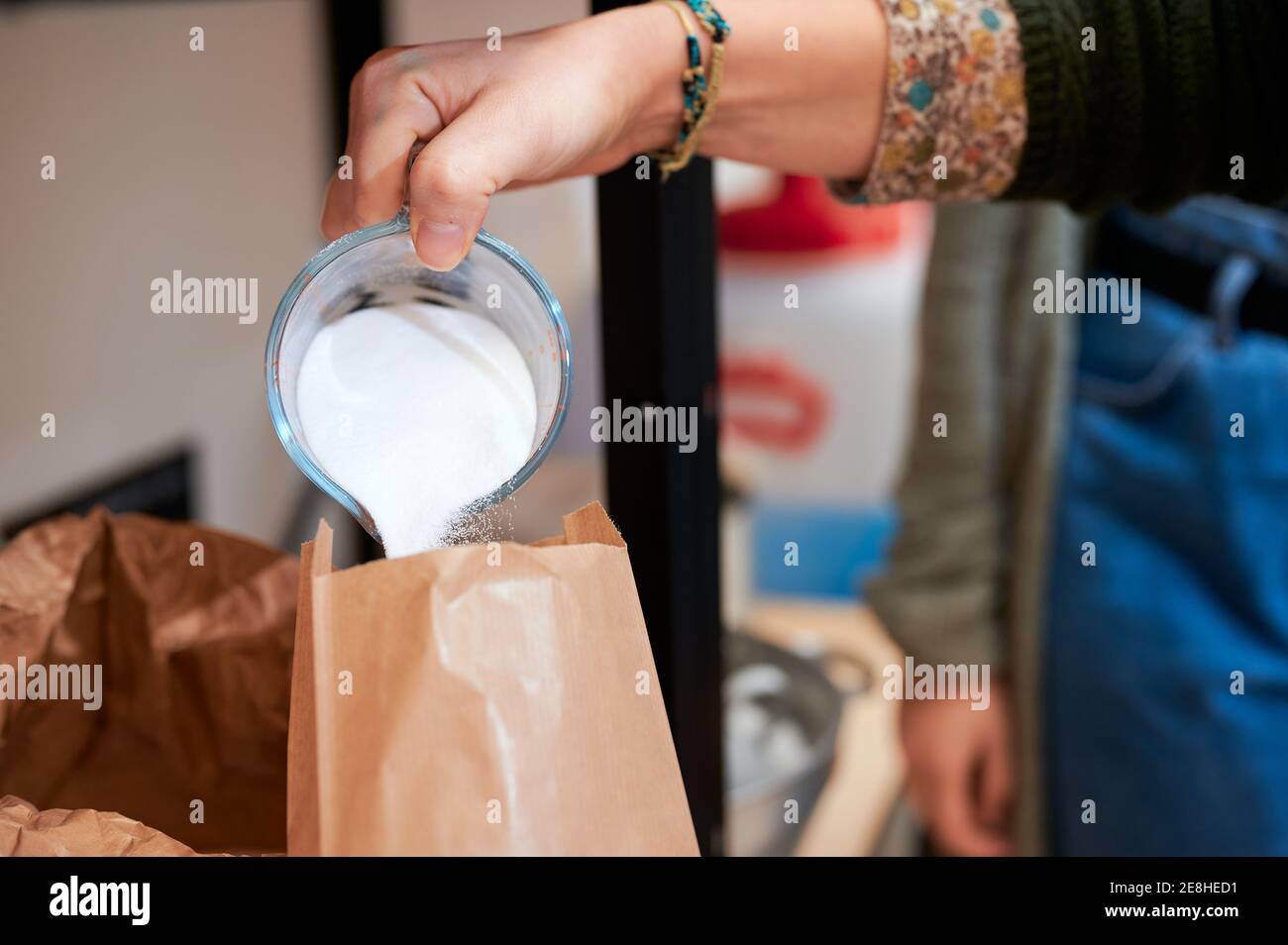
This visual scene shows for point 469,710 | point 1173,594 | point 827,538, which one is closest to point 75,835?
point 469,710

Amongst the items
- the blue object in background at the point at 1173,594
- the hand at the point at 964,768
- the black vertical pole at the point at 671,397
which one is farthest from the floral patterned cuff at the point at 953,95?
the hand at the point at 964,768

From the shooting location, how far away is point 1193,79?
0.62m

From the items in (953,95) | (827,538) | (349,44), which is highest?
(349,44)

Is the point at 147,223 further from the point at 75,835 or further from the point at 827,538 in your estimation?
the point at 827,538

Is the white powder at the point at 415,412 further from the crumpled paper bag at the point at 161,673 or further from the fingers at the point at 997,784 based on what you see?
the fingers at the point at 997,784

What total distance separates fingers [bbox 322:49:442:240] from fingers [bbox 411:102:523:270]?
2 cm

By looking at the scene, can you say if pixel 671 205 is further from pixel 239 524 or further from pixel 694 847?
pixel 239 524

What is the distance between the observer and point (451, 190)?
17.7 inches

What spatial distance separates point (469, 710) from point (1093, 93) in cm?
46

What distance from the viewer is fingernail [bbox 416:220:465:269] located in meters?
0.45

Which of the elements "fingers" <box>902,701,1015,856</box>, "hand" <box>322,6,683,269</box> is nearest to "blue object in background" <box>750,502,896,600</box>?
"fingers" <box>902,701,1015,856</box>

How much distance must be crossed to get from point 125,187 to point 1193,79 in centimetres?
94

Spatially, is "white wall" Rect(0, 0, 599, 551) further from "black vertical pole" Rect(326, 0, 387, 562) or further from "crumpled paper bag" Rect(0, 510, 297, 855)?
"crumpled paper bag" Rect(0, 510, 297, 855)
